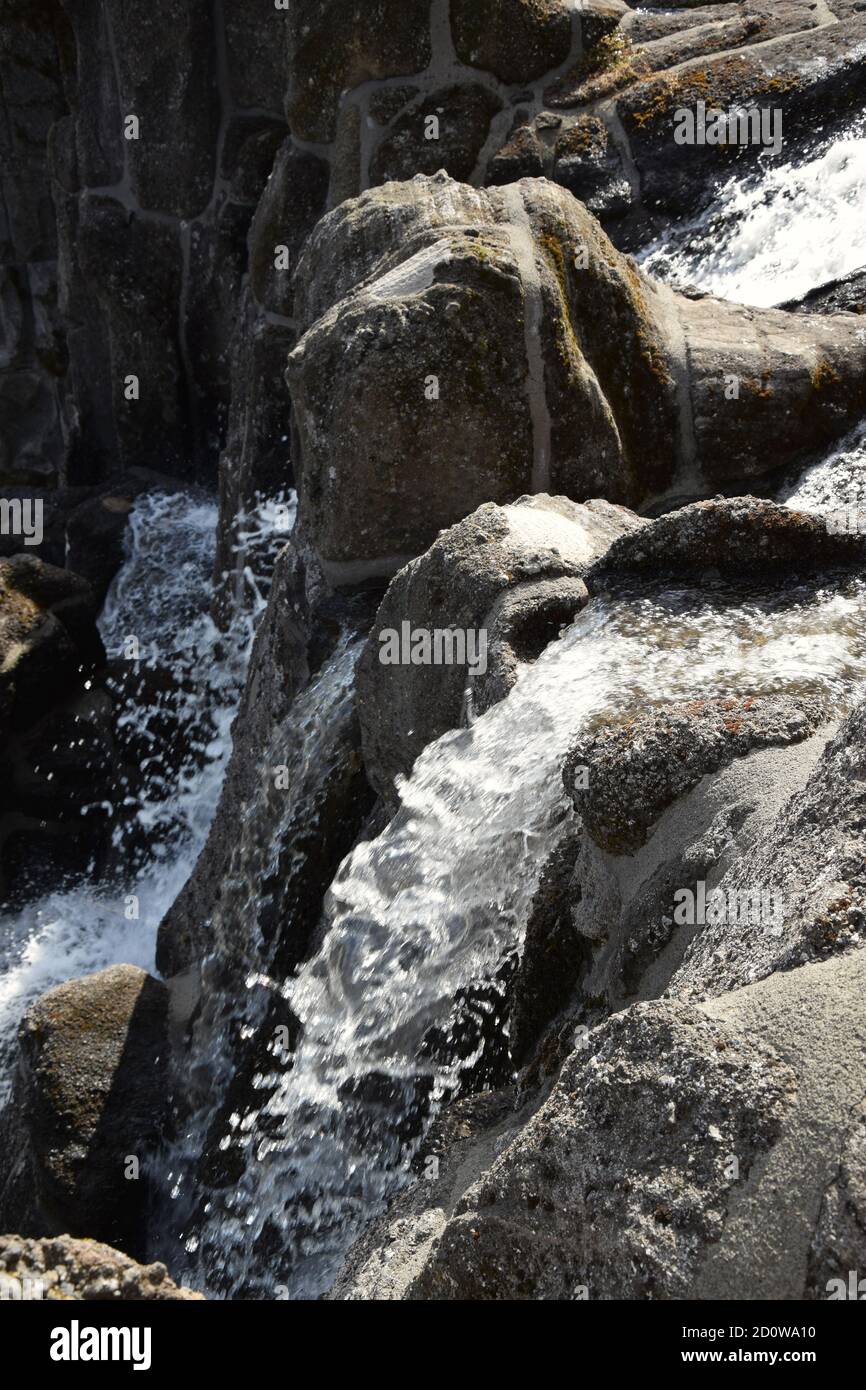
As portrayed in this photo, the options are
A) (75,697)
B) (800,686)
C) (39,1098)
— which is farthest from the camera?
(75,697)

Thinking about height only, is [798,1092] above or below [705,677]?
below

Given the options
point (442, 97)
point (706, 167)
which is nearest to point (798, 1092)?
point (706, 167)

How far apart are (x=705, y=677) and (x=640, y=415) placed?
168 cm

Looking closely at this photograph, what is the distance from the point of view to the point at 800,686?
7.39ft

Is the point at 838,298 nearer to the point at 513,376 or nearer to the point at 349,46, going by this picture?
the point at 513,376

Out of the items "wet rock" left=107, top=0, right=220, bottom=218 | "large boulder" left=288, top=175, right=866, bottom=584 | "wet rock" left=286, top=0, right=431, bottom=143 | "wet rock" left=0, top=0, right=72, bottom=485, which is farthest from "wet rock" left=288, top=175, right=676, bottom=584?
"wet rock" left=0, top=0, right=72, bottom=485

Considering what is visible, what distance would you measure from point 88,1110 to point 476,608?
182cm

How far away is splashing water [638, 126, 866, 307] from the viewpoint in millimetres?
4574

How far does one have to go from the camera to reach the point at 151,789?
5.88 metres

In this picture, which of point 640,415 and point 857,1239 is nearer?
point 857,1239

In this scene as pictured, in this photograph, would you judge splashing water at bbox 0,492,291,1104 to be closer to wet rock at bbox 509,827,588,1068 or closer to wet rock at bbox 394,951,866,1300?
wet rock at bbox 509,827,588,1068

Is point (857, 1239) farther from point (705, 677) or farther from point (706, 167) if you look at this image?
point (706, 167)

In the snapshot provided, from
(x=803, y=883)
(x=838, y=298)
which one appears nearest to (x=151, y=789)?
(x=838, y=298)

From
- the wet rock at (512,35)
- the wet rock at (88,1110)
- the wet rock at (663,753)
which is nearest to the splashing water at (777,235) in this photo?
the wet rock at (512,35)
